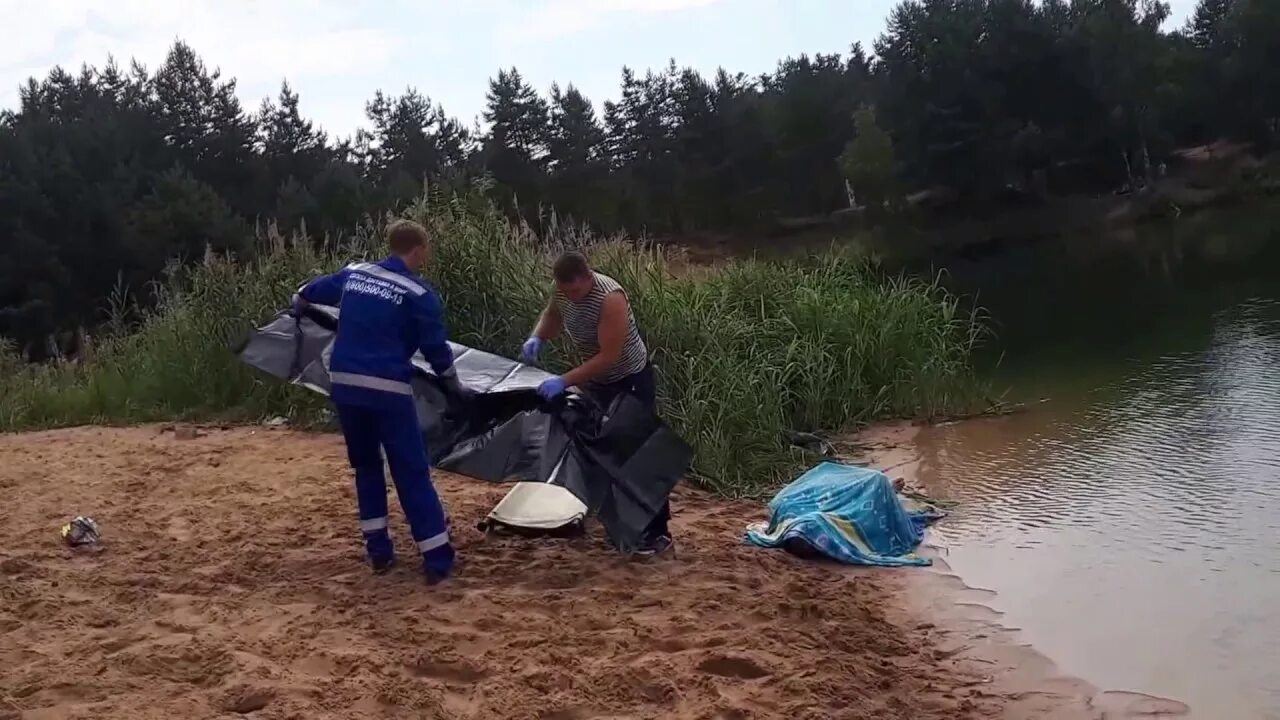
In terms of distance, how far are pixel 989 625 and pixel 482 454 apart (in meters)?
2.49

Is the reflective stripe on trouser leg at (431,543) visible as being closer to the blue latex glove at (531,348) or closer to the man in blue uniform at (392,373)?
the man in blue uniform at (392,373)

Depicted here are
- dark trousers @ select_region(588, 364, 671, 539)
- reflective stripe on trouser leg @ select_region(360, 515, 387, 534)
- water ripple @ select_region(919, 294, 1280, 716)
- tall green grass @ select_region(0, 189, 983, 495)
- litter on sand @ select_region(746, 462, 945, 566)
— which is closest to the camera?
water ripple @ select_region(919, 294, 1280, 716)

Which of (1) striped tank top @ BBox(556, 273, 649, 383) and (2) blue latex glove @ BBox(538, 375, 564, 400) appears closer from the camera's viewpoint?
(2) blue latex glove @ BBox(538, 375, 564, 400)

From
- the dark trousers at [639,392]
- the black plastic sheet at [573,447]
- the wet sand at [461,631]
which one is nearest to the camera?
the wet sand at [461,631]

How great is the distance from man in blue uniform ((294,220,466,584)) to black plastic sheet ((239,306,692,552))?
47 cm

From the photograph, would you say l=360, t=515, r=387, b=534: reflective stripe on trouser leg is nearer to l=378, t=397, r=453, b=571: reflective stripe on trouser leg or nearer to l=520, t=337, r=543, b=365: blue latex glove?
l=378, t=397, r=453, b=571: reflective stripe on trouser leg

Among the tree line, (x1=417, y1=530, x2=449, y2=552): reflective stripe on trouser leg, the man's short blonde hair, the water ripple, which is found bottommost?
the water ripple

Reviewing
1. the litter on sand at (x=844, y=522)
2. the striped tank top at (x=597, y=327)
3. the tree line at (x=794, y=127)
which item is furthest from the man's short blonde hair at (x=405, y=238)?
the tree line at (x=794, y=127)

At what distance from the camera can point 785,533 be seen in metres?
6.01

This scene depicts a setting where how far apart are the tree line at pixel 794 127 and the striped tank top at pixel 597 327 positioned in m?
30.0

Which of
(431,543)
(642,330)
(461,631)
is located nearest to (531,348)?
(431,543)

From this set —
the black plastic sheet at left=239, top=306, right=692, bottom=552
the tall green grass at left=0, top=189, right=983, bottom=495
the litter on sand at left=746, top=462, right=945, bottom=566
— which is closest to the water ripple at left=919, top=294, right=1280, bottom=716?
the litter on sand at left=746, top=462, right=945, bottom=566

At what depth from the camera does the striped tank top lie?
546cm

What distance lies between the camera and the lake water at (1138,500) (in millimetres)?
4746
